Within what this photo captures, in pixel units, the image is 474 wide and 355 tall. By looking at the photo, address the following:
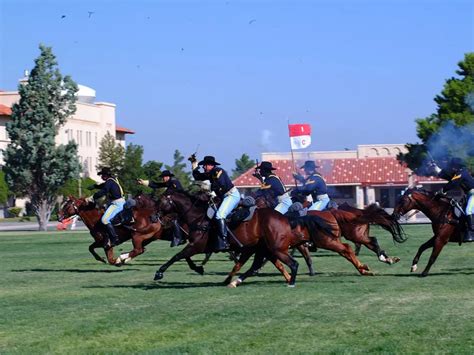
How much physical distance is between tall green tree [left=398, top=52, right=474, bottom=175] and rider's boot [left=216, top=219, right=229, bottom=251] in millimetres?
43112

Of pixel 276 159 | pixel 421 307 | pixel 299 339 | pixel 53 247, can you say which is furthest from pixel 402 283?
pixel 276 159

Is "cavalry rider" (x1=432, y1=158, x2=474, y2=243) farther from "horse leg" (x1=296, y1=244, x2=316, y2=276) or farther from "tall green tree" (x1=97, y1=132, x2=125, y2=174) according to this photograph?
"tall green tree" (x1=97, y1=132, x2=125, y2=174)

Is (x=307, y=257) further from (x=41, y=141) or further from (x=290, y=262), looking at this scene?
(x=41, y=141)

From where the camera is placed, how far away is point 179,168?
120m

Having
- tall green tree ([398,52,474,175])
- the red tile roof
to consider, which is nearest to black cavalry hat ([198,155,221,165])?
tall green tree ([398,52,474,175])

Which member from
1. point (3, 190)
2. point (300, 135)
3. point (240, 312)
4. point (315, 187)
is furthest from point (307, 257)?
point (3, 190)

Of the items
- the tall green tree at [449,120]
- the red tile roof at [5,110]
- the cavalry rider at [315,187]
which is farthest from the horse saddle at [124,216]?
the red tile roof at [5,110]

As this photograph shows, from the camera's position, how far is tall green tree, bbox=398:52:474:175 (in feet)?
209

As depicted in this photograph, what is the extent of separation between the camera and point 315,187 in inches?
979

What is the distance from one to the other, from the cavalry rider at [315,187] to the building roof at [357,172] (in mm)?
80363

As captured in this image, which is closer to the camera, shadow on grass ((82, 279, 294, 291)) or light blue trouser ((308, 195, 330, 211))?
shadow on grass ((82, 279, 294, 291))

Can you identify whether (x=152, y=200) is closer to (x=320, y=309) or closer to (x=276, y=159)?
(x=320, y=309)

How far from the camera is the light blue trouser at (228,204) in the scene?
19609 millimetres

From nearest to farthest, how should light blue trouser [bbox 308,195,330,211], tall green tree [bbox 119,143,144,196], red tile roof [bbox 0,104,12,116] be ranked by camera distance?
light blue trouser [bbox 308,195,330,211]
tall green tree [bbox 119,143,144,196]
red tile roof [bbox 0,104,12,116]
